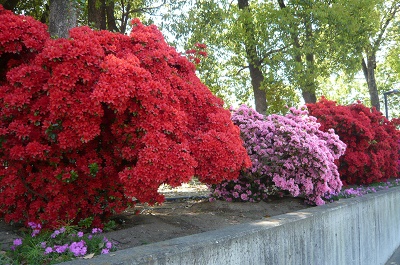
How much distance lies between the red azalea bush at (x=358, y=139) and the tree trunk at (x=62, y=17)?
18.4 feet

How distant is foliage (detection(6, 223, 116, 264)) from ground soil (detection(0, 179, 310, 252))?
21 cm

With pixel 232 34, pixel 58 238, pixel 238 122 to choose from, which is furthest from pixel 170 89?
pixel 232 34

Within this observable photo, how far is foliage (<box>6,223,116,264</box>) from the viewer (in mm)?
3323

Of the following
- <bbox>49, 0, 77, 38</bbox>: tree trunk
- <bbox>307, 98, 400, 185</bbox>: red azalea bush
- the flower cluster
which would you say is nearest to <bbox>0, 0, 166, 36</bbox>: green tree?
<bbox>49, 0, 77, 38</bbox>: tree trunk

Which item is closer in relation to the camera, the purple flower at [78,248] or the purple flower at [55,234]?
the purple flower at [78,248]

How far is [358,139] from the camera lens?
9.80 meters

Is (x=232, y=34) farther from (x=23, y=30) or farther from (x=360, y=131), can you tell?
(x=23, y=30)

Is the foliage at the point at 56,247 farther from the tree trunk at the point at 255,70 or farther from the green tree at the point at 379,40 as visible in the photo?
the green tree at the point at 379,40

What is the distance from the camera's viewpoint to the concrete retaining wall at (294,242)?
10.8 feet

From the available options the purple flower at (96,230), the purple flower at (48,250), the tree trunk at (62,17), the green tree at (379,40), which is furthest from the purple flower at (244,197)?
the green tree at (379,40)

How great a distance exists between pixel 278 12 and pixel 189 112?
10130mm

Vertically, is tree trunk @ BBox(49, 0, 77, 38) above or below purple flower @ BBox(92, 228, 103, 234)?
above

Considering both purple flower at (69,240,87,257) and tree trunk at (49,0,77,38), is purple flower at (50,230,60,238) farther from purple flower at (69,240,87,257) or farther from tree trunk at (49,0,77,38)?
tree trunk at (49,0,77,38)

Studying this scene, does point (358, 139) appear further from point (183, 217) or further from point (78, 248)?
point (78, 248)
